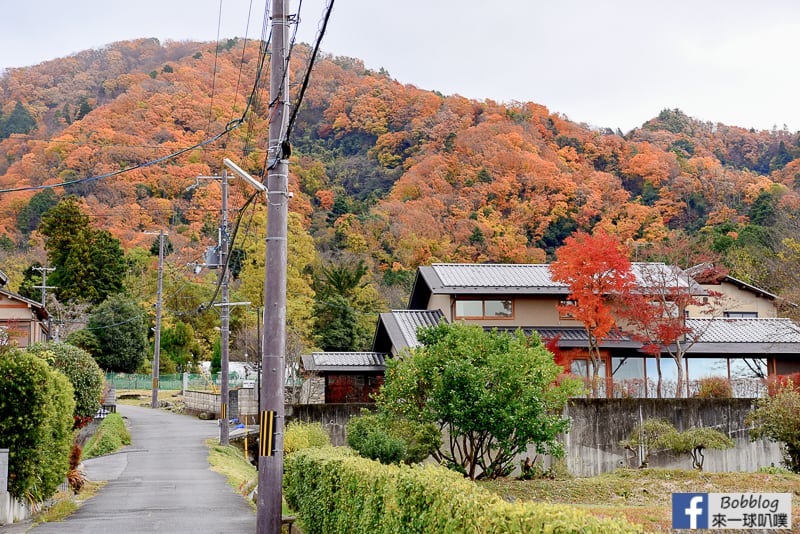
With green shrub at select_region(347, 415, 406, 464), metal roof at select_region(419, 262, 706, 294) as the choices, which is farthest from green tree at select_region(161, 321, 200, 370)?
green shrub at select_region(347, 415, 406, 464)

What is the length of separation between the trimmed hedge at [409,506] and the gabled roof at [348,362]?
21846 millimetres

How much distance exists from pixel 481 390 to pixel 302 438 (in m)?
8.62

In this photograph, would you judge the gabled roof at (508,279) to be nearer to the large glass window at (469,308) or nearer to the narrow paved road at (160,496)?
the large glass window at (469,308)

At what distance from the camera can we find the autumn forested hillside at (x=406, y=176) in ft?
225

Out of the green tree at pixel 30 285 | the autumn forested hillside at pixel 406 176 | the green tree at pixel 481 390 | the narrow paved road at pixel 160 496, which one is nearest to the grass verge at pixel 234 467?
the narrow paved road at pixel 160 496

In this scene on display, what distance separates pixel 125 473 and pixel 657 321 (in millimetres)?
22102

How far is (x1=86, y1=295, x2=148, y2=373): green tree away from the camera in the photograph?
59656mm

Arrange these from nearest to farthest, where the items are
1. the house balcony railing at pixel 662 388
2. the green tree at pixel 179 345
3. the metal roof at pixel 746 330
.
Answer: the house balcony railing at pixel 662 388
the metal roof at pixel 746 330
the green tree at pixel 179 345

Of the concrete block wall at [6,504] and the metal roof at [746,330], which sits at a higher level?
Answer: the metal roof at [746,330]

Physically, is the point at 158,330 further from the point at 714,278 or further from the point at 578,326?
the point at 714,278

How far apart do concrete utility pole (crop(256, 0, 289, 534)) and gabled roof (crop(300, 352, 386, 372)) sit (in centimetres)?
2445

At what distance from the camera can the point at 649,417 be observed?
3098cm

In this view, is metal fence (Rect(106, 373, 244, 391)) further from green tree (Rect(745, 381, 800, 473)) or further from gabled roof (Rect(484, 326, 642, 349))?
green tree (Rect(745, 381, 800, 473))

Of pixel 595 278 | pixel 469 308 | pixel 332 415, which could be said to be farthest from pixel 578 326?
pixel 332 415
